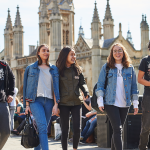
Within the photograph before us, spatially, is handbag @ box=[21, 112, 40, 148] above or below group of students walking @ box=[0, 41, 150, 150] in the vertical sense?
below

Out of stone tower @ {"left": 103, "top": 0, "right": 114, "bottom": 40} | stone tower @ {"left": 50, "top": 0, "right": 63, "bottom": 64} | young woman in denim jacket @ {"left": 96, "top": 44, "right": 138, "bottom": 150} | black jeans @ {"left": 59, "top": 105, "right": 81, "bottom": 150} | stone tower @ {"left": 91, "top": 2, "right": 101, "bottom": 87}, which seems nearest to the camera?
young woman in denim jacket @ {"left": 96, "top": 44, "right": 138, "bottom": 150}

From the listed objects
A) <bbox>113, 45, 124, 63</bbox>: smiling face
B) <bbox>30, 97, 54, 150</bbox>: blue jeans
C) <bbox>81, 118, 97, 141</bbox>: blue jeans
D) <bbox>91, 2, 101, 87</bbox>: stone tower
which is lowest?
<bbox>81, 118, 97, 141</bbox>: blue jeans

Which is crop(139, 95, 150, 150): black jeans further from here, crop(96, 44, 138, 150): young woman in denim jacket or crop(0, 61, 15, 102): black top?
crop(0, 61, 15, 102): black top

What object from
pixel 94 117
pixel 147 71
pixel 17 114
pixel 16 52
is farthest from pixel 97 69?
pixel 147 71

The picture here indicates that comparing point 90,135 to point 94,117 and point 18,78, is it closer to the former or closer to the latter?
point 94,117

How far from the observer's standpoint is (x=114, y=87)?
5.02 metres

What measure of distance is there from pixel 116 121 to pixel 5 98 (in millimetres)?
1810

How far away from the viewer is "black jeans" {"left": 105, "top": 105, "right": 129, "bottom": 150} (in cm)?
473

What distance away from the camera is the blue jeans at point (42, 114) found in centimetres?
493

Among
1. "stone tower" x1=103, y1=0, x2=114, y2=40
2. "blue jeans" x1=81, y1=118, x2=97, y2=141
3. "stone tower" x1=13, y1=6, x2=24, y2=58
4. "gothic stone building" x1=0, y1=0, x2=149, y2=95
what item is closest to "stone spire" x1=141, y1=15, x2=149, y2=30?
"gothic stone building" x1=0, y1=0, x2=149, y2=95

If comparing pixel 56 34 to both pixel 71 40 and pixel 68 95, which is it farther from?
pixel 68 95

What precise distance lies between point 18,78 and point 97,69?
1131 cm

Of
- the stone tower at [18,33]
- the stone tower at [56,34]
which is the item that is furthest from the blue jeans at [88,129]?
the stone tower at [18,33]

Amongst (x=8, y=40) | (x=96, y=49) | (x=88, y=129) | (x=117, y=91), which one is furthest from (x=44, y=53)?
(x=8, y=40)
